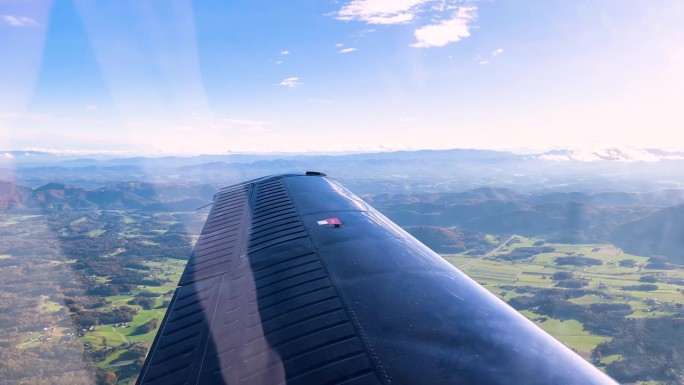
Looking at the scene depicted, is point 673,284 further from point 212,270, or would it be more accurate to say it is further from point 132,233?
point 132,233

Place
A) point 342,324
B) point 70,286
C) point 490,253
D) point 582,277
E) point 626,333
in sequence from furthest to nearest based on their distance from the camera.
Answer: point 490,253 → point 582,277 → point 70,286 → point 626,333 → point 342,324

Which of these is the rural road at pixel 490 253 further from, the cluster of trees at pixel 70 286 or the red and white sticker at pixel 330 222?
the red and white sticker at pixel 330 222

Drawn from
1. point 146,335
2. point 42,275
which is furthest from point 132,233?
point 146,335

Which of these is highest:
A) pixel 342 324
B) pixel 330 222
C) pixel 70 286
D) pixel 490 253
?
pixel 330 222

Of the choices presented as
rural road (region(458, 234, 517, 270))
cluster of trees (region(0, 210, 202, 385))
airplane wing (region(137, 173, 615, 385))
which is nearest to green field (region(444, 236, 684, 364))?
rural road (region(458, 234, 517, 270))

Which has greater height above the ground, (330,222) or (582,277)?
(330,222)

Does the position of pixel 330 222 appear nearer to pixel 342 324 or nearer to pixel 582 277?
pixel 342 324

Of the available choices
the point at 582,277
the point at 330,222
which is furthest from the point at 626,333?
the point at 330,222

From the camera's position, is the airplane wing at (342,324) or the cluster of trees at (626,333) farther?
the cluster of trees at (626,333)

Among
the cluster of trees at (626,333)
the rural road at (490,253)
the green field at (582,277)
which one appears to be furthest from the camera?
the rural road at (490,253)

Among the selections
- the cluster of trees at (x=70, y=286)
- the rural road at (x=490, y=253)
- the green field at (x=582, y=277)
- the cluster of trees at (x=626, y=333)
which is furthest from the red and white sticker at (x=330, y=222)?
the rural road at (x=490, y=253)
